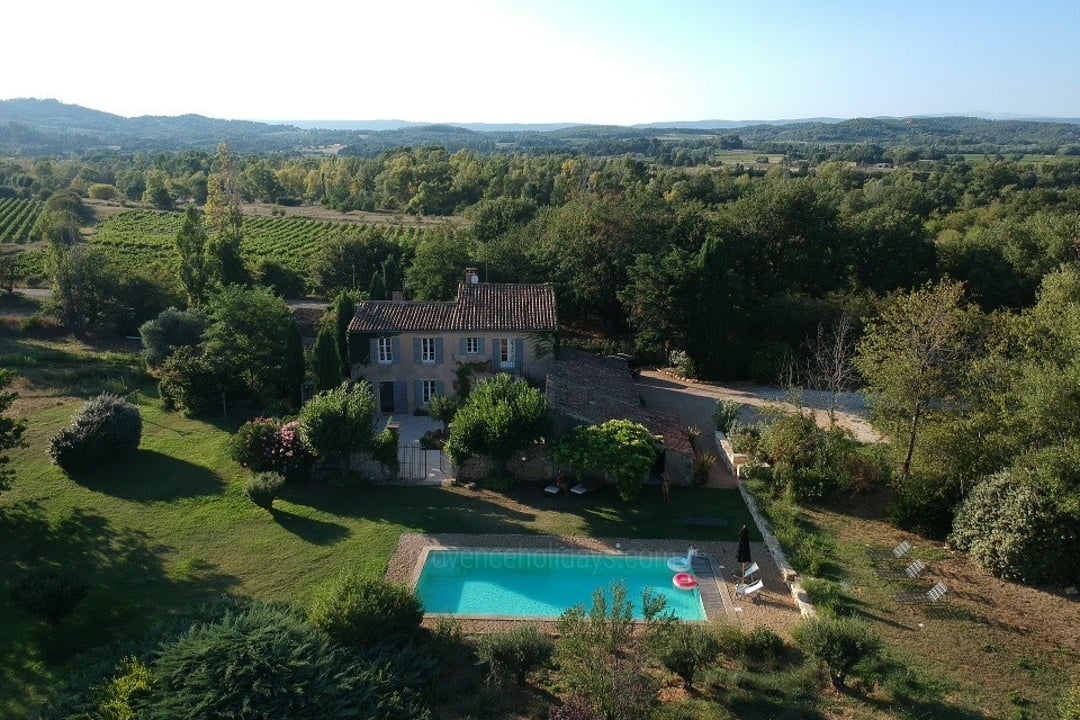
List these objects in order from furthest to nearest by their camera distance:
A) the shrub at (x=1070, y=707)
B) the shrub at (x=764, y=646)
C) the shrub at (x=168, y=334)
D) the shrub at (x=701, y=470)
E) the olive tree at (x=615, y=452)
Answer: the shrub at (x=168, y=334), the shrub at (x=701, y=470), the olive tree at (x=615, y=452), the shrub at (x=764, y=646), the shrub at (x=1070, y=707)

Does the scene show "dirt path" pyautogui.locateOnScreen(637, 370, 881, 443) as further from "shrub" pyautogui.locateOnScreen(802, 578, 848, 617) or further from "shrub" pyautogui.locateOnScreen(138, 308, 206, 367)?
"shrub" pyautogui.locateOnScreen(138, 308, 206, 367)

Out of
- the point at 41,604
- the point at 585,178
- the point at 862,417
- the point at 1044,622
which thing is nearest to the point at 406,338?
the point at 41,604

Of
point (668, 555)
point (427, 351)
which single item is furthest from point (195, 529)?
point (668, 555)

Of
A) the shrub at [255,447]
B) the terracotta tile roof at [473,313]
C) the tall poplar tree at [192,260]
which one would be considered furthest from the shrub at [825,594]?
the tall poplar tree at [192,260]

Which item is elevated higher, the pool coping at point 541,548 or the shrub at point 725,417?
the shrub at point 725,417

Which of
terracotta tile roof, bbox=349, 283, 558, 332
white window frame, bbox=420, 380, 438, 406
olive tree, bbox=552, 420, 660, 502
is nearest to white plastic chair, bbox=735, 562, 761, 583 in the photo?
olive tree, bbox=552, 420, 660, 502

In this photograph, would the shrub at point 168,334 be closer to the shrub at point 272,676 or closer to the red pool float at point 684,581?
the shrub at point 272,676

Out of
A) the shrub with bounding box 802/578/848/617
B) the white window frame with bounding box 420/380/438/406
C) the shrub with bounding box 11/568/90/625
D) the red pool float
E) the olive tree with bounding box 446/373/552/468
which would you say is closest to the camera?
the shrub with bounding box 11/568/90/625
